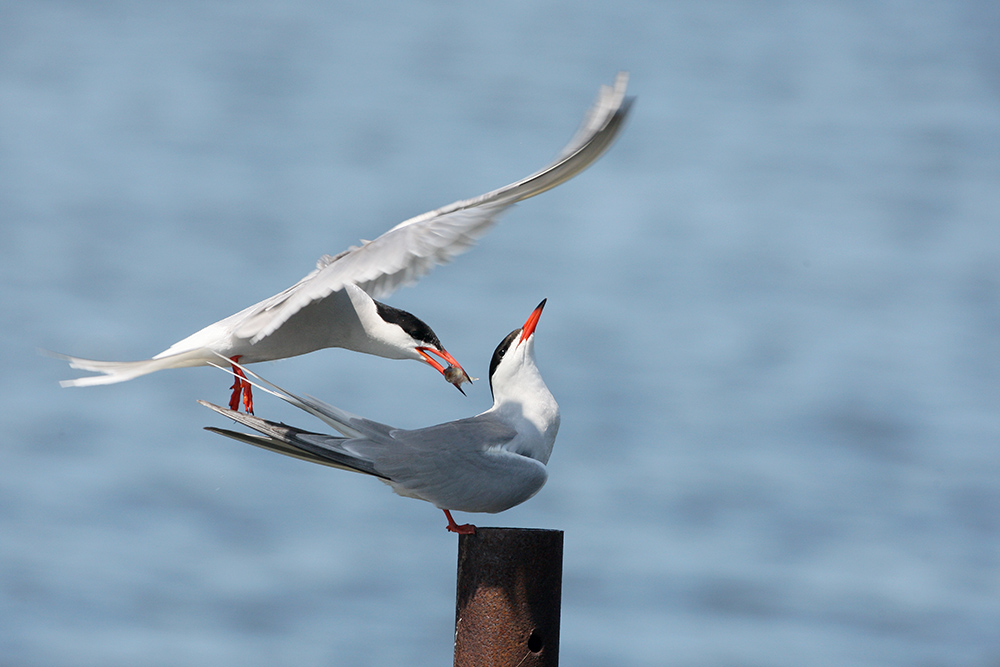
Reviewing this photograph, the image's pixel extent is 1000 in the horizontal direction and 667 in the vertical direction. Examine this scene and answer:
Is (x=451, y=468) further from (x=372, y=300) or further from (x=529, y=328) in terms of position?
(x=372, y=300)

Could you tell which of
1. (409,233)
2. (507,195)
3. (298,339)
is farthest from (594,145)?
(298,339)

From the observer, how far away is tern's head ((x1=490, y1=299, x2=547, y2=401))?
401 cm

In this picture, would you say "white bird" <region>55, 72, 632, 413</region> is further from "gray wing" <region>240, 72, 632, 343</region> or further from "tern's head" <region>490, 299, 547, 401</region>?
"tern's head" <region>490, 299, 547, 401</region>

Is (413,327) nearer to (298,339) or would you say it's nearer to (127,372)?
(298,339)

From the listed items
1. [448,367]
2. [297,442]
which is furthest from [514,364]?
[297,442]

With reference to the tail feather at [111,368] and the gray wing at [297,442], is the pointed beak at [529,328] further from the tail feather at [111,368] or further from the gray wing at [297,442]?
the tail feather at [111,368]

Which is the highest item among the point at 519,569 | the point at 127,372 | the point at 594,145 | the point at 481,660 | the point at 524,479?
the point at 594,145

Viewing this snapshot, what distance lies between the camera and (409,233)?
3.68 metres

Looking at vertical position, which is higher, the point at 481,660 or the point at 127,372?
the point at 127,372

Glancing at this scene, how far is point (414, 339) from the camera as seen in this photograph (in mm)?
4336

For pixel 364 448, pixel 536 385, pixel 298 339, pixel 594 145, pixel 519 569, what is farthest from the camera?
pixel 298 339

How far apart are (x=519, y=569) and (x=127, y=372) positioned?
1.58 metres

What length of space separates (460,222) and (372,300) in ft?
2.84

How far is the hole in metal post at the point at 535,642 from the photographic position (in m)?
3.23
